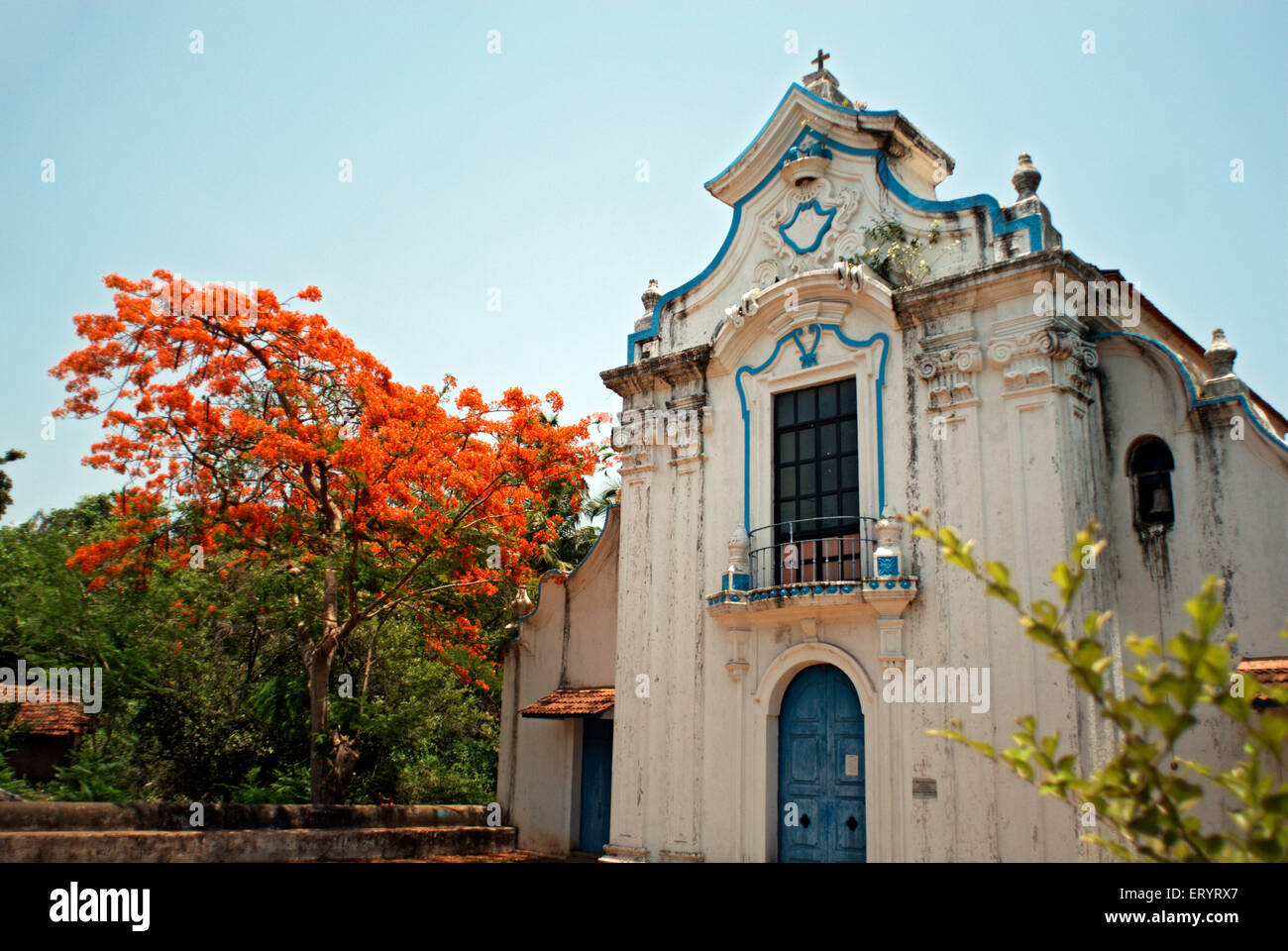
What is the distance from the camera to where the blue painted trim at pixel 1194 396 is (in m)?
10.3

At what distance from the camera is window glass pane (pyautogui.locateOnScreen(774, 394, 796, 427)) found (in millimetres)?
13109

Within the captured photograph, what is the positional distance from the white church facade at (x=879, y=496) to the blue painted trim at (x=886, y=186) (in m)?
0.04

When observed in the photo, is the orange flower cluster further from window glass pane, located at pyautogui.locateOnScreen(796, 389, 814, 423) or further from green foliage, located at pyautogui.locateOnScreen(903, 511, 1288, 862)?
green foliage, located at pyautogui.locateOnScreen(903, 511, 1288, 862)

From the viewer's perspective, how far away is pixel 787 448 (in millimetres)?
13031

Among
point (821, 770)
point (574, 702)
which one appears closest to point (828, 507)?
point (821, 770)

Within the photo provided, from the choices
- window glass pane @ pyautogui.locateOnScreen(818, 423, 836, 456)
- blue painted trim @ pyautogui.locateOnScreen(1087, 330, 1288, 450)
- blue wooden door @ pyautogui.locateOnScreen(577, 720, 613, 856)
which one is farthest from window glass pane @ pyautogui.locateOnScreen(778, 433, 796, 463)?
blue wooden door @ pyautogui.locateOnScreen(577, 720, 613, 856)

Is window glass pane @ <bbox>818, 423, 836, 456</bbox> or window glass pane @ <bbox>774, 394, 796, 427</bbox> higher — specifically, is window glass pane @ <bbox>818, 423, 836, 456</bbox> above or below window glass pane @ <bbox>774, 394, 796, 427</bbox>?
below

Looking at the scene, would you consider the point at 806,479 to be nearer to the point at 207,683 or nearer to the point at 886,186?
the point at 886,186

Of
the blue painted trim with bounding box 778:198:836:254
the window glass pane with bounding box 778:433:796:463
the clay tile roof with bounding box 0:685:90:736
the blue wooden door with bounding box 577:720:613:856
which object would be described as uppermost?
the blue painted trim with bounding box 778:198:836:254

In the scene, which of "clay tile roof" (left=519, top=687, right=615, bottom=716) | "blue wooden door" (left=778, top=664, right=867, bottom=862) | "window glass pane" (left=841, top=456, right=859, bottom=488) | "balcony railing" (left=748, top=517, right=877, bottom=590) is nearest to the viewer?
"blue wooden door" (left=778, top=664, right=867, bottom=862)

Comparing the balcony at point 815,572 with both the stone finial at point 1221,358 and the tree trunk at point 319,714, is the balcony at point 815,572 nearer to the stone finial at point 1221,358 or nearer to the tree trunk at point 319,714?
the stone finial at point 1221,358

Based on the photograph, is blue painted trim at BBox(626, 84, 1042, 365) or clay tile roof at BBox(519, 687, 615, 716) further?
clay tile roof at BBox(519, 687, 615, 716)

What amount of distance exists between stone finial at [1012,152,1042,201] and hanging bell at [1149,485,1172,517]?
3.63 meters
